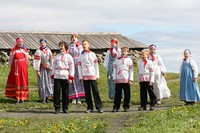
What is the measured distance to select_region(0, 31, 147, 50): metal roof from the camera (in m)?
29.8

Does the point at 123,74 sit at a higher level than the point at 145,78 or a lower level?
higher

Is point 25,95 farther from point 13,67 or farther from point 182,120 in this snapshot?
point 182,120

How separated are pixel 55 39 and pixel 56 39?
0.06 metres

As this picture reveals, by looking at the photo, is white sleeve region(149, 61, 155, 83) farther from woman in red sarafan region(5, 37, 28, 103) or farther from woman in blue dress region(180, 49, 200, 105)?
woman in red sarafan region(5, 37, 28, 103)

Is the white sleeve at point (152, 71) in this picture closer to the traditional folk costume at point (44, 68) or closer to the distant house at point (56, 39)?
the traditional folk costume at point (44, 68)

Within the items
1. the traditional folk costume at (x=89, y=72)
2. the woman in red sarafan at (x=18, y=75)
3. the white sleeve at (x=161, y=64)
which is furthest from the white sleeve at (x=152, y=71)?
the woman in red sarafan at (x=18, y=75)

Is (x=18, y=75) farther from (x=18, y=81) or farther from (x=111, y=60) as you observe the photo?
(x=111, y=60)

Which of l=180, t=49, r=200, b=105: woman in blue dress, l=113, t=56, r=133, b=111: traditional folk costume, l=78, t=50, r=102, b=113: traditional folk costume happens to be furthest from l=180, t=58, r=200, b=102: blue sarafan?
l=78, t=50, r=102, b=113: traditional folk costume

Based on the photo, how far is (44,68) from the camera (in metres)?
17.1

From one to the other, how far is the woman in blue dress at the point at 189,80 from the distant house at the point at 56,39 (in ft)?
45.9

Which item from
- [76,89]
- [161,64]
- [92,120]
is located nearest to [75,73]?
[76,89]

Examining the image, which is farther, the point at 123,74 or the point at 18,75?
the point at 18,75

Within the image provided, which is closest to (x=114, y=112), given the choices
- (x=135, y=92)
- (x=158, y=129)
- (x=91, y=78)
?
(x=91, y=78)

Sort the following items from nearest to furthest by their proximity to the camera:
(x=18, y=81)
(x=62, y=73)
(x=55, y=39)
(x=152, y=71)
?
(x=62, y=73) → (x=152, y=71) → (x=18, y=81) → (x=55, y=39)
